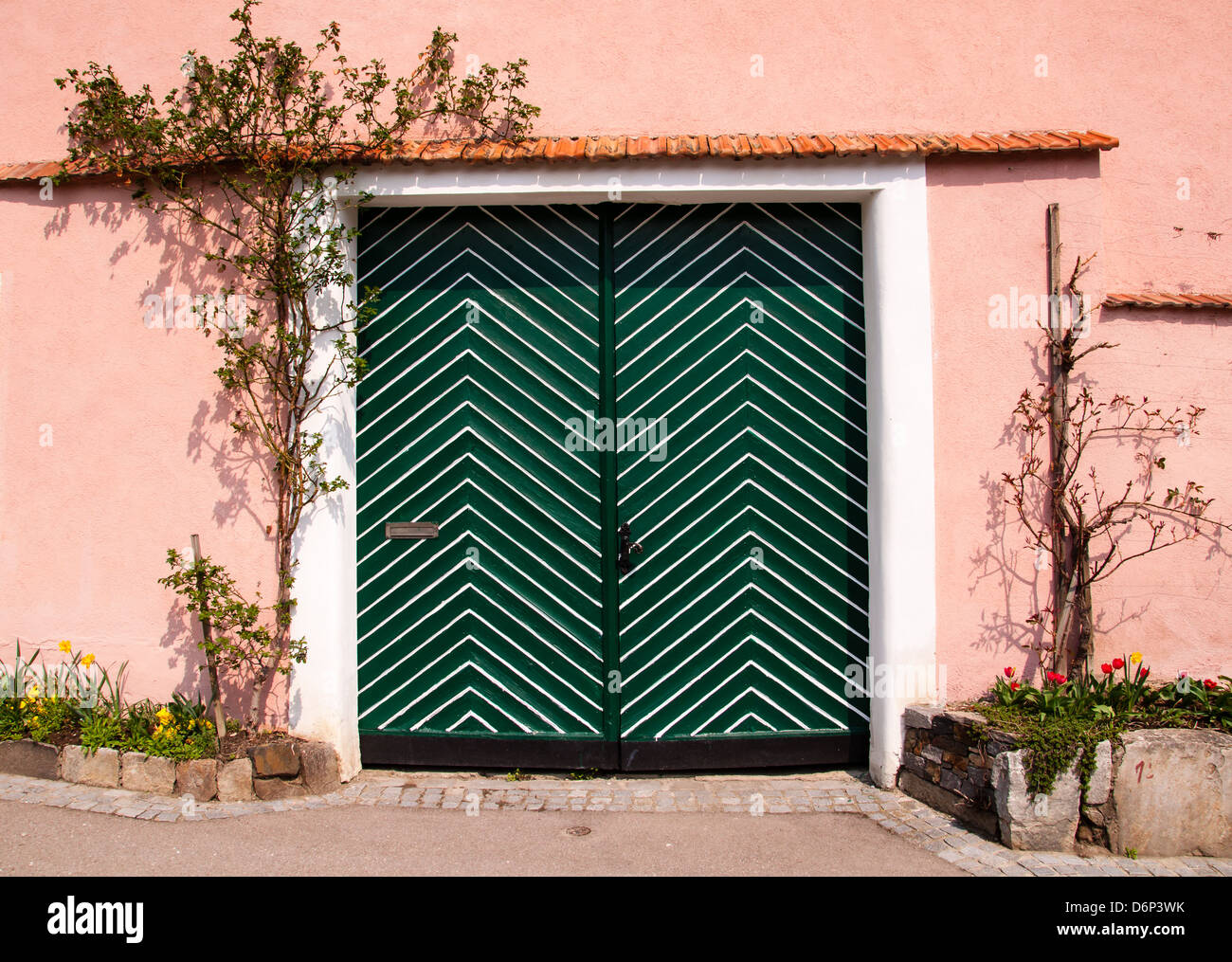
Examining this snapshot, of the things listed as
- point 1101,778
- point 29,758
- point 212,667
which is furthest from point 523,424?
point 1101,778

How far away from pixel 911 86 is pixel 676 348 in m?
1.95

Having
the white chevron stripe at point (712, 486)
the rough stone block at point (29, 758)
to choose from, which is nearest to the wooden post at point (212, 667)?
the rough stone block at point (29, 758)

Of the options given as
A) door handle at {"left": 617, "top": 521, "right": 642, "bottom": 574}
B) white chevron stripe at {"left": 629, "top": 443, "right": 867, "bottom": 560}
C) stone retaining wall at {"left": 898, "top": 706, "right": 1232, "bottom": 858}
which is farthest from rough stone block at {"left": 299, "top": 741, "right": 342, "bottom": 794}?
stone retaining wall at {"left": 898, "top": 706, "right": 1232, "bottom": 858}

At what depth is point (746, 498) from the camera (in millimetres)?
4699

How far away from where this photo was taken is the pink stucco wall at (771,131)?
4.54 metres

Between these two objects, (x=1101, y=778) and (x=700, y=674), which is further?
(x=700, y=674)

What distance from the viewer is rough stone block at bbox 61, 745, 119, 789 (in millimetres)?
4375

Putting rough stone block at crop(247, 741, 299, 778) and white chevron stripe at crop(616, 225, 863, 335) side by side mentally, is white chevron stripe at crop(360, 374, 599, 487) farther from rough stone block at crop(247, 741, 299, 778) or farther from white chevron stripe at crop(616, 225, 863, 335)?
rough stone block at crop(247, 741, 299, 778)

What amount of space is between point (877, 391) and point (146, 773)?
4.34 meters

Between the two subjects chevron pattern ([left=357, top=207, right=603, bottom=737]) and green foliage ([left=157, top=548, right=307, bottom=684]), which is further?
chevron pattern ([left=357, top=207, right=603, bottom=737])

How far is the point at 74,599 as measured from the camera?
4.75 meters

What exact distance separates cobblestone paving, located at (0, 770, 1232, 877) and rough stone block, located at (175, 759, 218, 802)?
5cm

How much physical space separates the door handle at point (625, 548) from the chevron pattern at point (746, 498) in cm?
6

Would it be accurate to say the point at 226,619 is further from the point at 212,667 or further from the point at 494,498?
the point at 494,498
